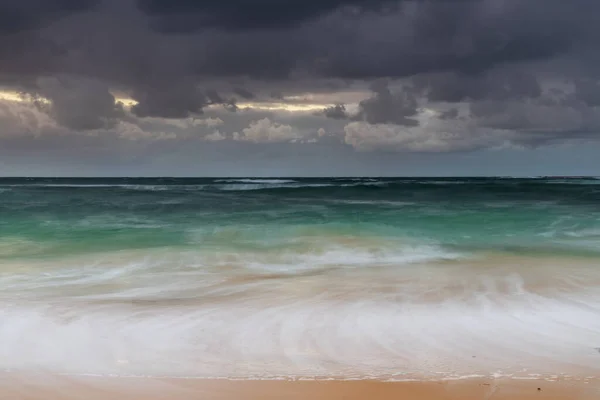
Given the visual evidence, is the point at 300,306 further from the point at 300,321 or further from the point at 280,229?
the point at 280,229

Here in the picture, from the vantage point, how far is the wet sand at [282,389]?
13.1 feet

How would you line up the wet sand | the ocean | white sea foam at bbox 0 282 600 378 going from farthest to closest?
1. the ocean
2. white sea foam at bbox 0 282 600 378
3. the wet sand

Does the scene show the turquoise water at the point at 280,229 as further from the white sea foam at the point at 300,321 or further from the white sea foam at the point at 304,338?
the white sea foam at the point at 304,338

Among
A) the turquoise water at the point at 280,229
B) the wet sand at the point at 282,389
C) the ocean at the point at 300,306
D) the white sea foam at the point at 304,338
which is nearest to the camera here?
the wet sand at the point at 282,389

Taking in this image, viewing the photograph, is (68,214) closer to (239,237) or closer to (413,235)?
(239,237)

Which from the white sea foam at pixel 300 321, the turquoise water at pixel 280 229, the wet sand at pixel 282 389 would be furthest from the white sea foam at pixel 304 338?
the turquoise water at pixel 280 229

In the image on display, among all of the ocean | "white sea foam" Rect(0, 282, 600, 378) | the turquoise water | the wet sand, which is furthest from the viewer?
the turquoise water

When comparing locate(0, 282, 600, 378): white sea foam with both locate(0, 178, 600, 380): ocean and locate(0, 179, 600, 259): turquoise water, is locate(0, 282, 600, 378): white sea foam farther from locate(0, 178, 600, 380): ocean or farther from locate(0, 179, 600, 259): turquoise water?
locate(0, 179, 600, 259): turquoise water

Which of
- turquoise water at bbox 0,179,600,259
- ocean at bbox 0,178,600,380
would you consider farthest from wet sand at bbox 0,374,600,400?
turquoise water at bbox 0,179,600,259

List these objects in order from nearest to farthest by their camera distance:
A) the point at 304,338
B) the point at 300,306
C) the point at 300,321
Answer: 1. the point at 304,338
2. the point at 300,321
3. the point at 300,306

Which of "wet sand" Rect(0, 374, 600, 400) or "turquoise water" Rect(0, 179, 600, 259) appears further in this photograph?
"turquoise water" Rect(0, 179, 600, 259)

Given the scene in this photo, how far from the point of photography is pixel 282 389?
13.5ft

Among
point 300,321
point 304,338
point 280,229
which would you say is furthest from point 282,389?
point 280,229

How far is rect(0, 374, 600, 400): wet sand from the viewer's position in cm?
399
